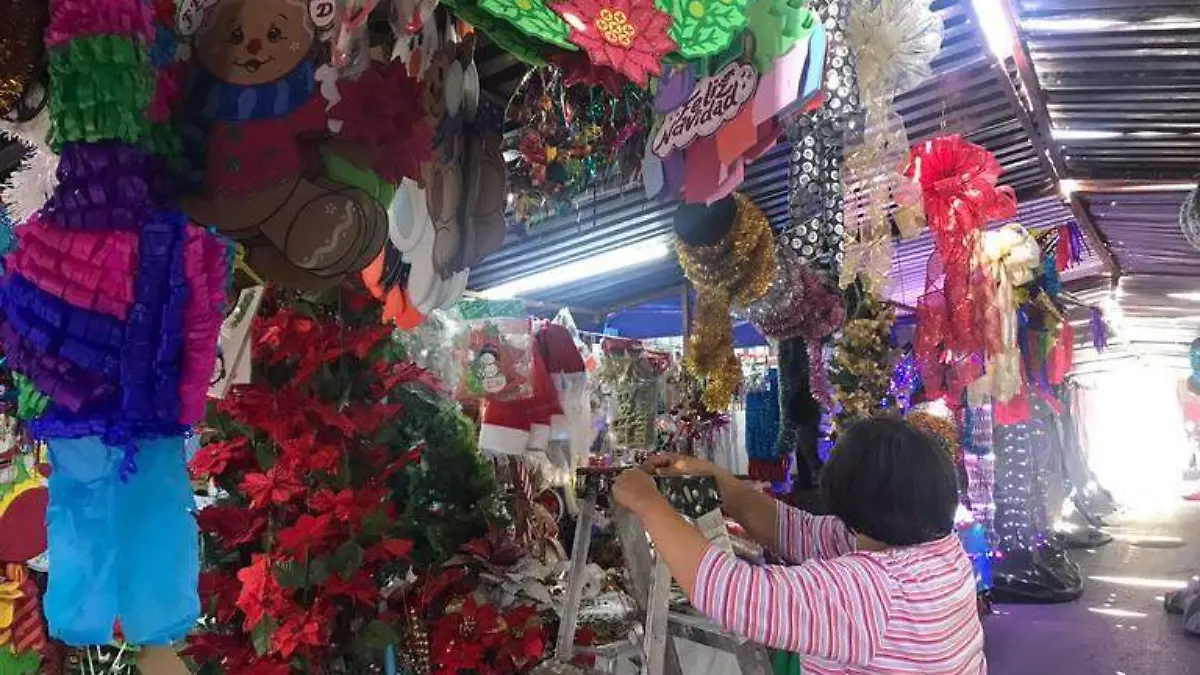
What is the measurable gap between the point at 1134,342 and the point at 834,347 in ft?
41.2

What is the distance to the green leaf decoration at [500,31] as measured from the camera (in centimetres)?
136

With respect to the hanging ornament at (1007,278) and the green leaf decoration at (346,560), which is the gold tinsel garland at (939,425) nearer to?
the hanging ornament at (1007,278)

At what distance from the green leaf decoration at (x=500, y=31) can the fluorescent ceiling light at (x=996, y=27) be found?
2424mm

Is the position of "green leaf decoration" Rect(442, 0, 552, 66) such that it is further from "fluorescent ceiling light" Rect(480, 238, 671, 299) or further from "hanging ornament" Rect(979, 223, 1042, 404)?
"fluorescent ceiling light" Rect(480, 238, 671, 299)

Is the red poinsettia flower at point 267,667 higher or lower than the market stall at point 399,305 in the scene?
lower

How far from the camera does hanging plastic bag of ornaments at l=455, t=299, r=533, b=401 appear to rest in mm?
2932

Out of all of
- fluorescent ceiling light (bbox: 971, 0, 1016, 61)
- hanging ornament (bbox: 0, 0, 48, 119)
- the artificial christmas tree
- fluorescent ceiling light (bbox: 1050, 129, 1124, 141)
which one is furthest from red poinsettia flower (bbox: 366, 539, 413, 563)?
fluorescent ceiling light (bbox: 1050, 129, 1124, 141)

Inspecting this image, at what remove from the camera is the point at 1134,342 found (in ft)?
44.7

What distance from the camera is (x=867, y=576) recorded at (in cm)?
138

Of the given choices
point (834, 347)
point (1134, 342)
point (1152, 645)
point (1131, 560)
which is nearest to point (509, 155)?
point (834, 347)

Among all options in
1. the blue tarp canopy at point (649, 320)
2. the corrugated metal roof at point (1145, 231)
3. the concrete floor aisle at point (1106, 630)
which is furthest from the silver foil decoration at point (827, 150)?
the blue tarp canopy at point (649, 320)

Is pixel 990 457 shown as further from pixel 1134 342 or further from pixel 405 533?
pixel 1134 342

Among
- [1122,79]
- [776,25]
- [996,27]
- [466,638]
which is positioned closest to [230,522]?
[466,638]

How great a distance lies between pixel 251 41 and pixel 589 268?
16.0ft
